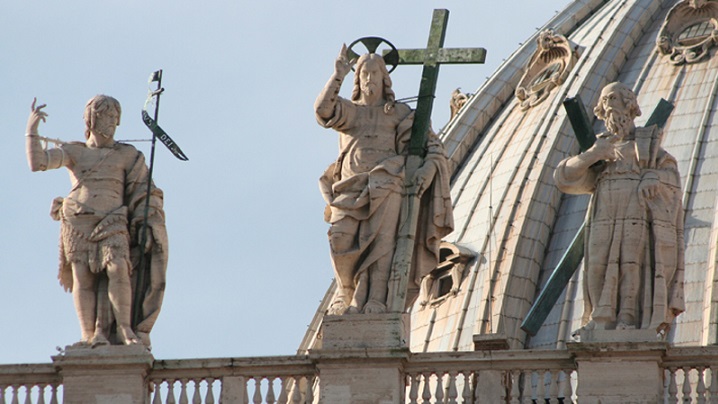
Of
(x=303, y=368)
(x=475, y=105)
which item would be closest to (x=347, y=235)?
(x=303, y=368)

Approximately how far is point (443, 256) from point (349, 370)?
110 ft

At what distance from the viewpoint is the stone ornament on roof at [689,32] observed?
257 ft

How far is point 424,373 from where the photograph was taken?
4356cm

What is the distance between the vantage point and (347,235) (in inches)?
1747

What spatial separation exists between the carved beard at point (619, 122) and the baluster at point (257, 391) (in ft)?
20.4

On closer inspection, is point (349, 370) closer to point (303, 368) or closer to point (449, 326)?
point (303, 368)

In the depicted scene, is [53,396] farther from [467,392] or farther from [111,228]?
[467,392]

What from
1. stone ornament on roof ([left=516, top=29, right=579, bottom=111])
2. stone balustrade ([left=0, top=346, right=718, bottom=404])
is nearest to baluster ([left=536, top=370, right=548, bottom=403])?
stone balustrade ([left=0, top=346, right=718, bottom=404])

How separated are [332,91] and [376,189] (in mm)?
1695

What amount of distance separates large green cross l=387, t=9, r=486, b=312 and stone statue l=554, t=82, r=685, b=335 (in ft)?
7.00

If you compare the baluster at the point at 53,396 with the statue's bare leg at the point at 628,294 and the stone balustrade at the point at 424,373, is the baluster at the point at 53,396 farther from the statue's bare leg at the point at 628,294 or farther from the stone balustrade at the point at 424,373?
the statue's bare leg at the point at 628,294

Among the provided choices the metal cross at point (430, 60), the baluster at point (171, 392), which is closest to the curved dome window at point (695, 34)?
the metal cross at point (430, 60)

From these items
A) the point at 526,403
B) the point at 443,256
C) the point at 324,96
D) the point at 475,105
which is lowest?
the point at 526,403

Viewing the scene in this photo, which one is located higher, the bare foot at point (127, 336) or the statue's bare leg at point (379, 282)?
the statue's bare leg at point (379, 282)
